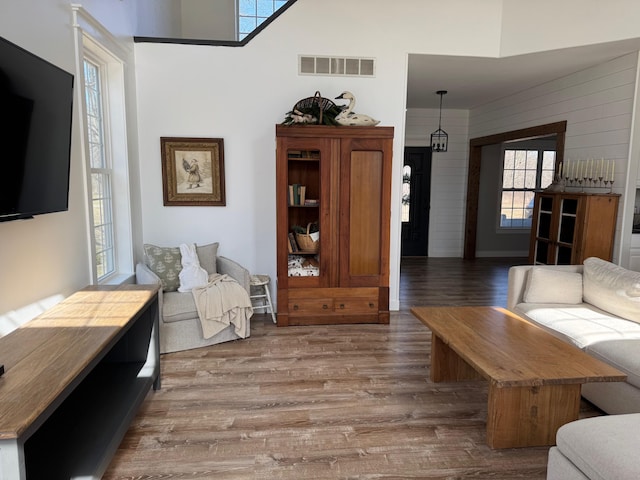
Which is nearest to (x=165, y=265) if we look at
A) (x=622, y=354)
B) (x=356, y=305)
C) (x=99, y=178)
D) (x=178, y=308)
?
(x=178, y=308)

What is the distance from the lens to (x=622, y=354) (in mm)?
2412

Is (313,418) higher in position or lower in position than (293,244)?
lower

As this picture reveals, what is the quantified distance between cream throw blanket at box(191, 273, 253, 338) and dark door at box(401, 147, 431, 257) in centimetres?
476

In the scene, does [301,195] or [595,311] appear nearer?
[595,311]

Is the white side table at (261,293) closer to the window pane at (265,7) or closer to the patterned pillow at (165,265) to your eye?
the patterned pillow at (165,265)

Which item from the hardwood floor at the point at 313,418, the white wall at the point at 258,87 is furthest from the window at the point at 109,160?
the hardwood floor at the point at 313,418

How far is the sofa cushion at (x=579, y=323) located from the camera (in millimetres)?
2678

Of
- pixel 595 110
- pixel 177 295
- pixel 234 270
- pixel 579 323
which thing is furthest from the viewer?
pixel 595 110

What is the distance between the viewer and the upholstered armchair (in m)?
3.47

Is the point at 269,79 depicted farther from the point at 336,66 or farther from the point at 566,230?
the point at 566,230

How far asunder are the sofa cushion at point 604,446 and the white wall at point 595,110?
3.30 metres

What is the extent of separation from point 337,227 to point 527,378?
232cm

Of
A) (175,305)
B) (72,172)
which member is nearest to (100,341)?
(72,172)

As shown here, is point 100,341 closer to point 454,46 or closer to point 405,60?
point 405,60
